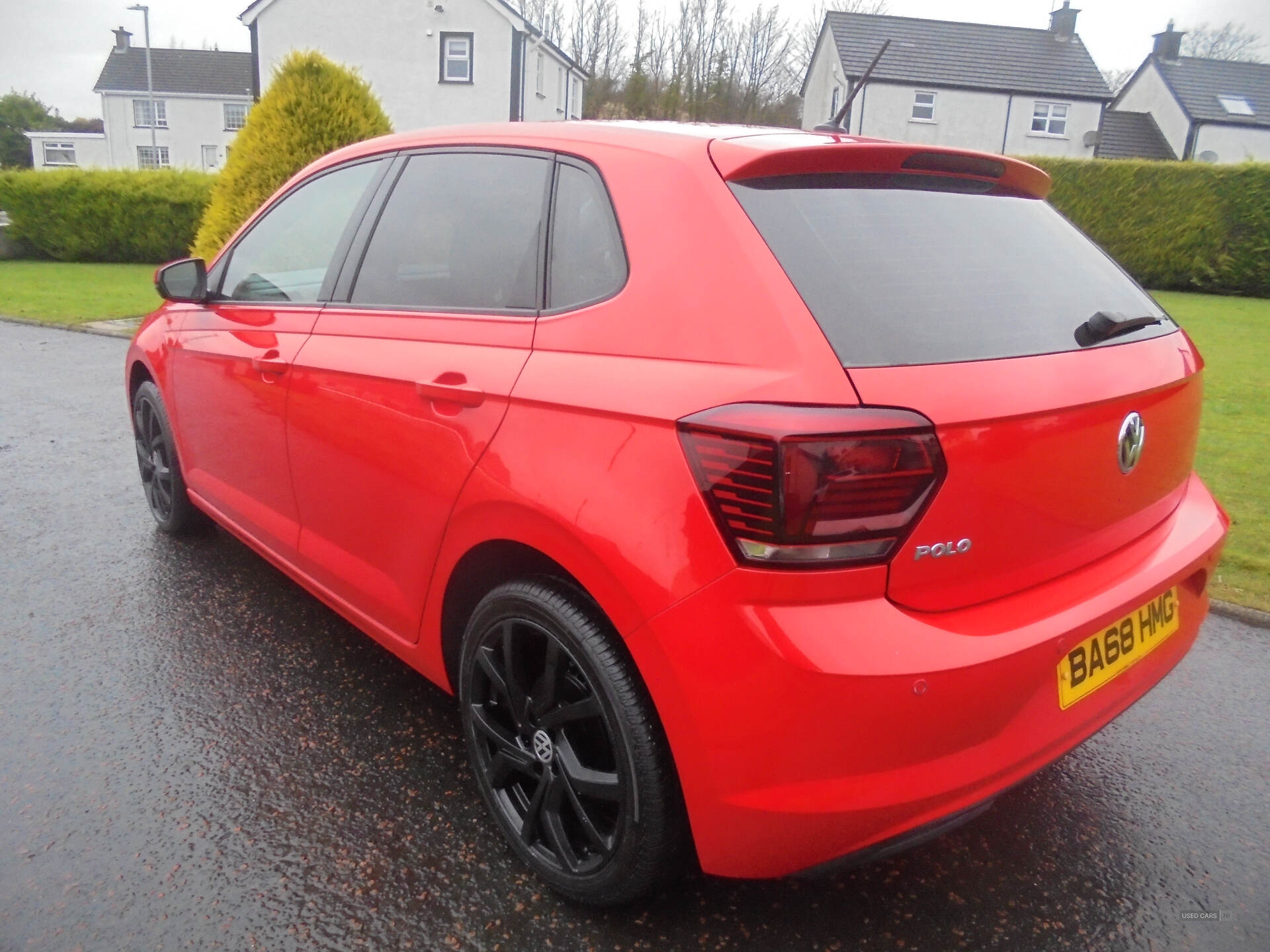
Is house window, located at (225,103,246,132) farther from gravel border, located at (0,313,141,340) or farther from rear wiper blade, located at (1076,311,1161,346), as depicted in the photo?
rear wiper blade, located at (1076,311,1161,346)

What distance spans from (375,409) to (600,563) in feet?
3.34

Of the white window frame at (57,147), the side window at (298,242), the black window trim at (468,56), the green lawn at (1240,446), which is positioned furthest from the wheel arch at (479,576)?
the white window frame at (57,147)

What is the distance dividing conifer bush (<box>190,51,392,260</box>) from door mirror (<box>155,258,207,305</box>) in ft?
25.9

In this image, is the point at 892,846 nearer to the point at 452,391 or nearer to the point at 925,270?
the point at 925,270

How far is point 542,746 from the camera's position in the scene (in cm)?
224

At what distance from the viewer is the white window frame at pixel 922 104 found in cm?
3838

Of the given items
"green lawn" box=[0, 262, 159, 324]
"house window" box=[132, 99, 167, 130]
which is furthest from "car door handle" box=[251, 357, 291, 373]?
"house window" box=[132, 99, 167, 130]

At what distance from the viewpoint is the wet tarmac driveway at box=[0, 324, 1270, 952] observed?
2.18 m

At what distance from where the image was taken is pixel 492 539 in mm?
2227

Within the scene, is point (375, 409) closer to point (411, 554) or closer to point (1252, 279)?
point (411, 554)

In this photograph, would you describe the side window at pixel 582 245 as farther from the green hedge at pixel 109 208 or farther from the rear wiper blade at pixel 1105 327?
the green hedge at pixel 109 208

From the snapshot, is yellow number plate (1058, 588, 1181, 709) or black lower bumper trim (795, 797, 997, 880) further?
yellow number plate (1058, 588, 1181, 709)

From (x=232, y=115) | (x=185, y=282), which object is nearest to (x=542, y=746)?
(x=185, y=282)

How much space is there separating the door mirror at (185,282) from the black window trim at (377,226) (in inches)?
41.7
